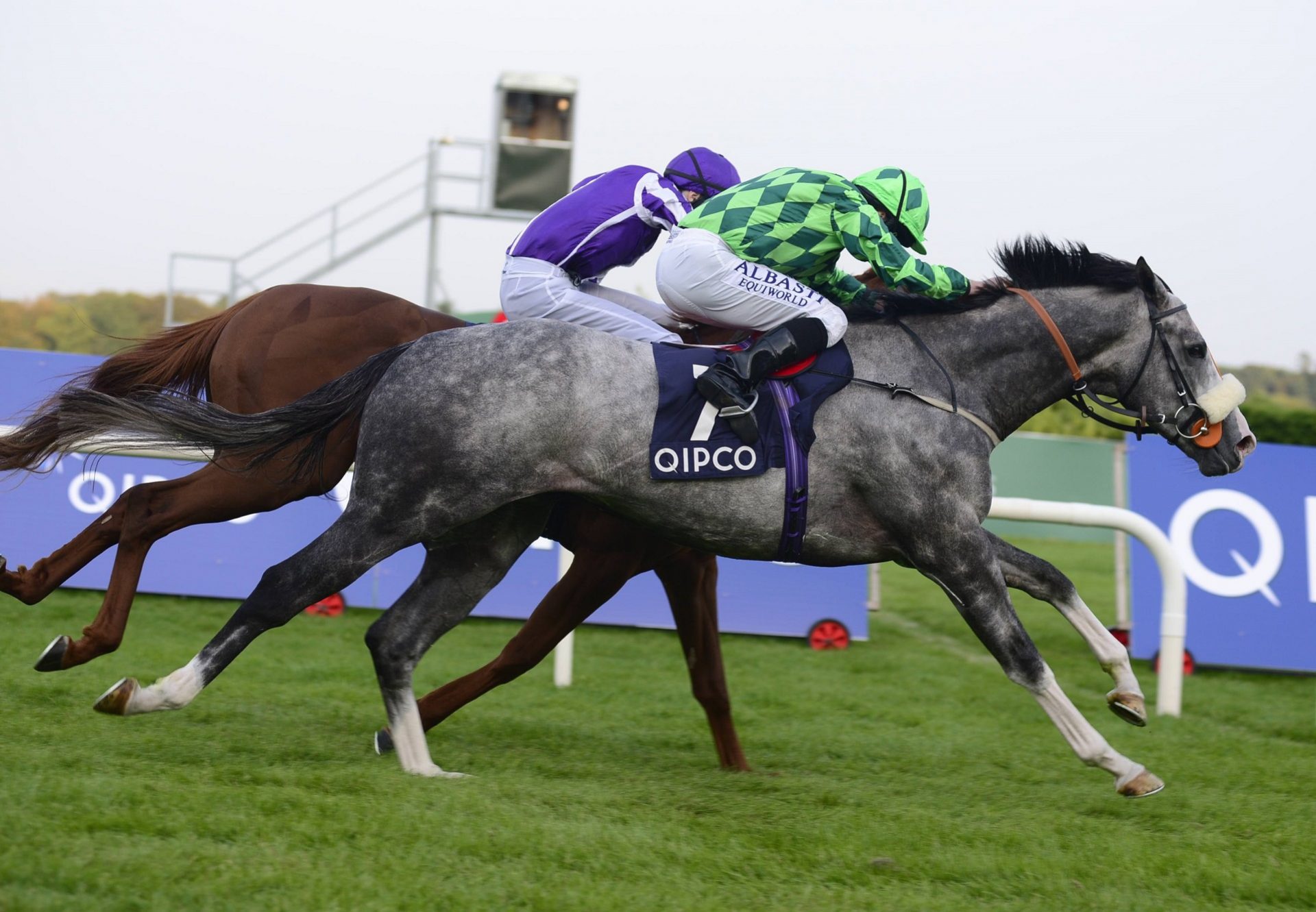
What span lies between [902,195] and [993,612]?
1266mm

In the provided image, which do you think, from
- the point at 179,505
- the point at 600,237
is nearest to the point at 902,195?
the point at 600,237

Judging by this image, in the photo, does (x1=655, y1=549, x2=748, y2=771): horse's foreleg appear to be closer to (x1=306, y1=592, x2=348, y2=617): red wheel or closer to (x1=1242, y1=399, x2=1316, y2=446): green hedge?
(x1=306, y1=592, x2=348, y2=617): red wheel

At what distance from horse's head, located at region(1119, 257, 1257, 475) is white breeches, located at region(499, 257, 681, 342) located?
147cm

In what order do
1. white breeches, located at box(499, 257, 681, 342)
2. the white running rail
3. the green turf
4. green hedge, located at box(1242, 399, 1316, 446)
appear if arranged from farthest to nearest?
green hedge, located at box(1242, 399, 1316, 446), the white running rail, white breeches, located at box(499, 257, 681, 342), the green turf

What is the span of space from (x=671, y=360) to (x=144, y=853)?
1866 mm

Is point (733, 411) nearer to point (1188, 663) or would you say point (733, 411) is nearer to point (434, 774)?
point (434, 774)

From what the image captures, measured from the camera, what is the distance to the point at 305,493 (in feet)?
13.3

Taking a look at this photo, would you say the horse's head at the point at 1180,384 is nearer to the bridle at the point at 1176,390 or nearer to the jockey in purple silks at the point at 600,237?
the bridle at the point at 1176,390

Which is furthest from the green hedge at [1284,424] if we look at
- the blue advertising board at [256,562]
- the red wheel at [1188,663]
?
the blue advertising board at [256,562]

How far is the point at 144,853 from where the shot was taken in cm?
263

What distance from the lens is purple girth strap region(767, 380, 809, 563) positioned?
3.58 m

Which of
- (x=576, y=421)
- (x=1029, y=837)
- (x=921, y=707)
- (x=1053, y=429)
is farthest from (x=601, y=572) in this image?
(x=1053, y=429)

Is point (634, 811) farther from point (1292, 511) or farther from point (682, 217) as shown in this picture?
point (1292, 511)

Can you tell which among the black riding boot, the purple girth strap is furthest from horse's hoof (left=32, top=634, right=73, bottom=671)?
the purple girth strap
